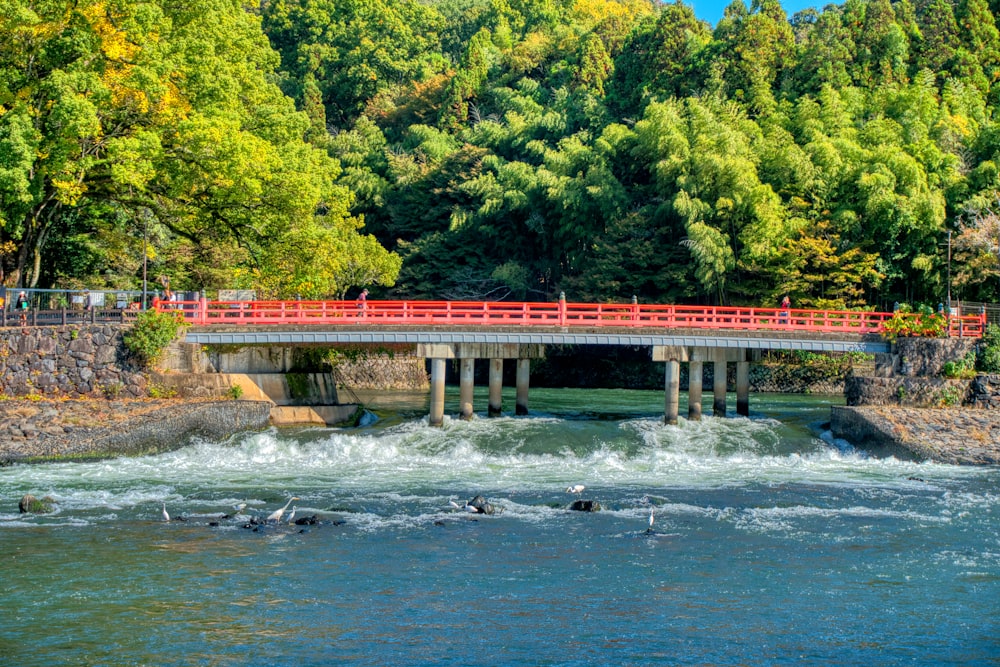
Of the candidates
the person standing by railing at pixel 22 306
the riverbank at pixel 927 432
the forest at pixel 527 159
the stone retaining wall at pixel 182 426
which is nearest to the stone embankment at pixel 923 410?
the riverbank at pixel 927 432

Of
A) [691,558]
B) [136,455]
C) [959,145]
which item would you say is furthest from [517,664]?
[959,145]

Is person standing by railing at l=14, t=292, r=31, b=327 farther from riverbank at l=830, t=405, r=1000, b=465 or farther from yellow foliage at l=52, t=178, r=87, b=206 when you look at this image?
riverbank at l=830, t=405, r=1000, b=465

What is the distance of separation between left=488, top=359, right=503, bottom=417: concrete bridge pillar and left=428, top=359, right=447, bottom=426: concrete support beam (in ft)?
10.9

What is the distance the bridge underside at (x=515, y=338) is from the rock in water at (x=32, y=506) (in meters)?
14.7

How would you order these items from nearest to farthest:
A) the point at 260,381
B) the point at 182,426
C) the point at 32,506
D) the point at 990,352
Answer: the point at 32,506 < the point at 182,426 < the point at 990,352 < the point at 260,381

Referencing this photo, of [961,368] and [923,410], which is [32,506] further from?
[961,368]

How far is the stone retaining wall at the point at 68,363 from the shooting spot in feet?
137

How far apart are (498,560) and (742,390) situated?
27.2m

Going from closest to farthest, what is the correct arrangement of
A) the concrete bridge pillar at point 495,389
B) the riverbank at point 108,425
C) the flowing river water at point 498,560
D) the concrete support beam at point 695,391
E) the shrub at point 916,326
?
the flowing river water at point 498,560 < the riverbank at point 108,425 < the shrub at point 916,326 < the concrete support beam at point 695,391 < the concrete bridge pillar at point 495,389

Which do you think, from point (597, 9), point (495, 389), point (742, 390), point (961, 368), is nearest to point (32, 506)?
point (495, 389)

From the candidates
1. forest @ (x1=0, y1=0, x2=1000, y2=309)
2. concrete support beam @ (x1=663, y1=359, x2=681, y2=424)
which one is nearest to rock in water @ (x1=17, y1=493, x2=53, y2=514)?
forest @ (x1=0, y1=0, x2=1000, y2=309)

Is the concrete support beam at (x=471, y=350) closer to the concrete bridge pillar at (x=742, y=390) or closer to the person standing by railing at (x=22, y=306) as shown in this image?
the concrete bridge pillar at (x=742, y=390)

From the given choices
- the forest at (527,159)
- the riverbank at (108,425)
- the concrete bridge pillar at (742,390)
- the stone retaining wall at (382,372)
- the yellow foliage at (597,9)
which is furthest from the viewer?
the yellow foliage at (597,9)

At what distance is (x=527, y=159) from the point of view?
294 ft
